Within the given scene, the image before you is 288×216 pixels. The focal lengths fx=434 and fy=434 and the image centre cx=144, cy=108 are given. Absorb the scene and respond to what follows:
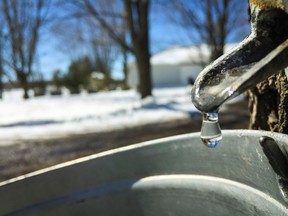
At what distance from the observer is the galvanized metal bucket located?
1286mm

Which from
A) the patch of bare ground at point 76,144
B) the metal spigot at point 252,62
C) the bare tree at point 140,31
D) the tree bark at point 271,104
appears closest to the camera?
the metal spigot at point 252,62

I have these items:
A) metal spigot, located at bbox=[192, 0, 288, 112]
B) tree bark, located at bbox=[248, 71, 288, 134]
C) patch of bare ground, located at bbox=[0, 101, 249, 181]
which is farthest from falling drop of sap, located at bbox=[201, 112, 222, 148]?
patch of bare ground, located at bbox=[0, 101, 249, 181]

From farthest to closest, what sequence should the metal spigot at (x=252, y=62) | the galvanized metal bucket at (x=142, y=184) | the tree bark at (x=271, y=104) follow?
the tree bark at (x=271, y=104), the galvanized metal bucket at (x=142, y=184), the metal spigot at (x=252, y=62)

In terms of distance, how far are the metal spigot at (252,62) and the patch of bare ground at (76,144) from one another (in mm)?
5087

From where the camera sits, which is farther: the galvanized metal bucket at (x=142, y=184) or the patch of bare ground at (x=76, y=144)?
the patch of bare ground at (x=76, y=144)

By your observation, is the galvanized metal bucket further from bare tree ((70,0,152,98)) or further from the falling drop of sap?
bare tree ((70,0,152,98))

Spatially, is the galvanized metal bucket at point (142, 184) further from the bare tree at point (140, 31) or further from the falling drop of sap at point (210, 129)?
the bare tree at point (140, 31)

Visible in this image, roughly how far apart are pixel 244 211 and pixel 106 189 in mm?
533

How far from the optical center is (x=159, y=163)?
5.01 feet

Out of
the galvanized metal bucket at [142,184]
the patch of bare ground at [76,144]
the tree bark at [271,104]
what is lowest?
the patch of bare ground at [76,144]

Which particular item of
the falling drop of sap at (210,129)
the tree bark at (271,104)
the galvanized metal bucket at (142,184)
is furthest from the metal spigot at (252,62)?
the tree bark at (271,104)

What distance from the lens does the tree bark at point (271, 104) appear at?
143cm

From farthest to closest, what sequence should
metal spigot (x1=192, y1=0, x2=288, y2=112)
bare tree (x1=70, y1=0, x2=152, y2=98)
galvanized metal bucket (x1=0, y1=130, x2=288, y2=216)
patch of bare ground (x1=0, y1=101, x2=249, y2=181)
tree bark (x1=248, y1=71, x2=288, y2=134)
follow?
bare tree (x1=70, y1=0, x2=152, y2=98), patch of bare ground (x1=0, y1=101, x2=249, y2=181), tree bark (x1=248, y1=71, x2=288, y2=134), galvanized metal bucket (x1=0, y1=130, x2=288, y2=216), metal spigot (x1=192, y1=0, x2=288, y2=112)

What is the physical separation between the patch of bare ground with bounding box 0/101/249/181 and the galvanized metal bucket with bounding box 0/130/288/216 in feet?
14.2
